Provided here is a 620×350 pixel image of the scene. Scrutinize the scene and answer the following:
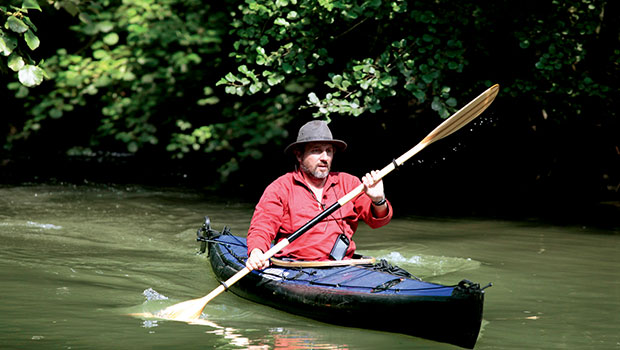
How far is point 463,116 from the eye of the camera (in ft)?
20.7

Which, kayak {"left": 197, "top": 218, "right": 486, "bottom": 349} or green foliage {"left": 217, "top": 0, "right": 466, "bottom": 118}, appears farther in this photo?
green foliage {"left": 217, "top": 0, "right": 466, "bottom": 118}

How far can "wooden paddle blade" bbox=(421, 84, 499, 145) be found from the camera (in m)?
6.23

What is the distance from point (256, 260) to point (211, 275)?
1454 millimetres

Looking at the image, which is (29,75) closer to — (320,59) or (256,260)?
(256,260)

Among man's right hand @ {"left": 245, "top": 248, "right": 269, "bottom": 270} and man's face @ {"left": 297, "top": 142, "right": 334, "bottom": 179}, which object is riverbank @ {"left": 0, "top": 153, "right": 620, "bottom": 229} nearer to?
man's face @ {"left": 297, "top": 142, "right": 334, "bottom": 179}

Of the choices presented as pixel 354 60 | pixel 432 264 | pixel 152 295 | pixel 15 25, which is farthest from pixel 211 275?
pixel 354 60

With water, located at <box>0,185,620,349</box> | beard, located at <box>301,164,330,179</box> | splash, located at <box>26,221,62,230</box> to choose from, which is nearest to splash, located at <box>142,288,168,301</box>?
water, located at <box>0,185,620,349</box>

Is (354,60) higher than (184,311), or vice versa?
(354,60)

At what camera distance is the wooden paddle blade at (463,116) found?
623 centimetres

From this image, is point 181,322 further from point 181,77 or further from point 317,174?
point 181,77

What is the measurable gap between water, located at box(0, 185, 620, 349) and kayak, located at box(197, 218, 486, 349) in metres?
0.08

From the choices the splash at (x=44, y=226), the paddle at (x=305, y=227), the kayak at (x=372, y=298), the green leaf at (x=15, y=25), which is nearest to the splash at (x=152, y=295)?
the paddle at (x=305, y=227)

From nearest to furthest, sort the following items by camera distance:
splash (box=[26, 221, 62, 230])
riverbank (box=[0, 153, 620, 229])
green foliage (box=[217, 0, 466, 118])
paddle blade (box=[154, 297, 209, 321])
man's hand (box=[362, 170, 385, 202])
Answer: paddle blade (box=[154, 297, 209, 321]) < man's hand (box=[362, 170, 385, 202]) < green foliage (box=[217, 0, 466, 118]) < splash (box=[26, 221, 62, 230]) < riverbank (box=[0, 153, 620, 229])

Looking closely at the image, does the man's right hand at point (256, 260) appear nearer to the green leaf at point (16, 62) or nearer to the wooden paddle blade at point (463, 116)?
the wooden paddle blade at point (463, 116)
